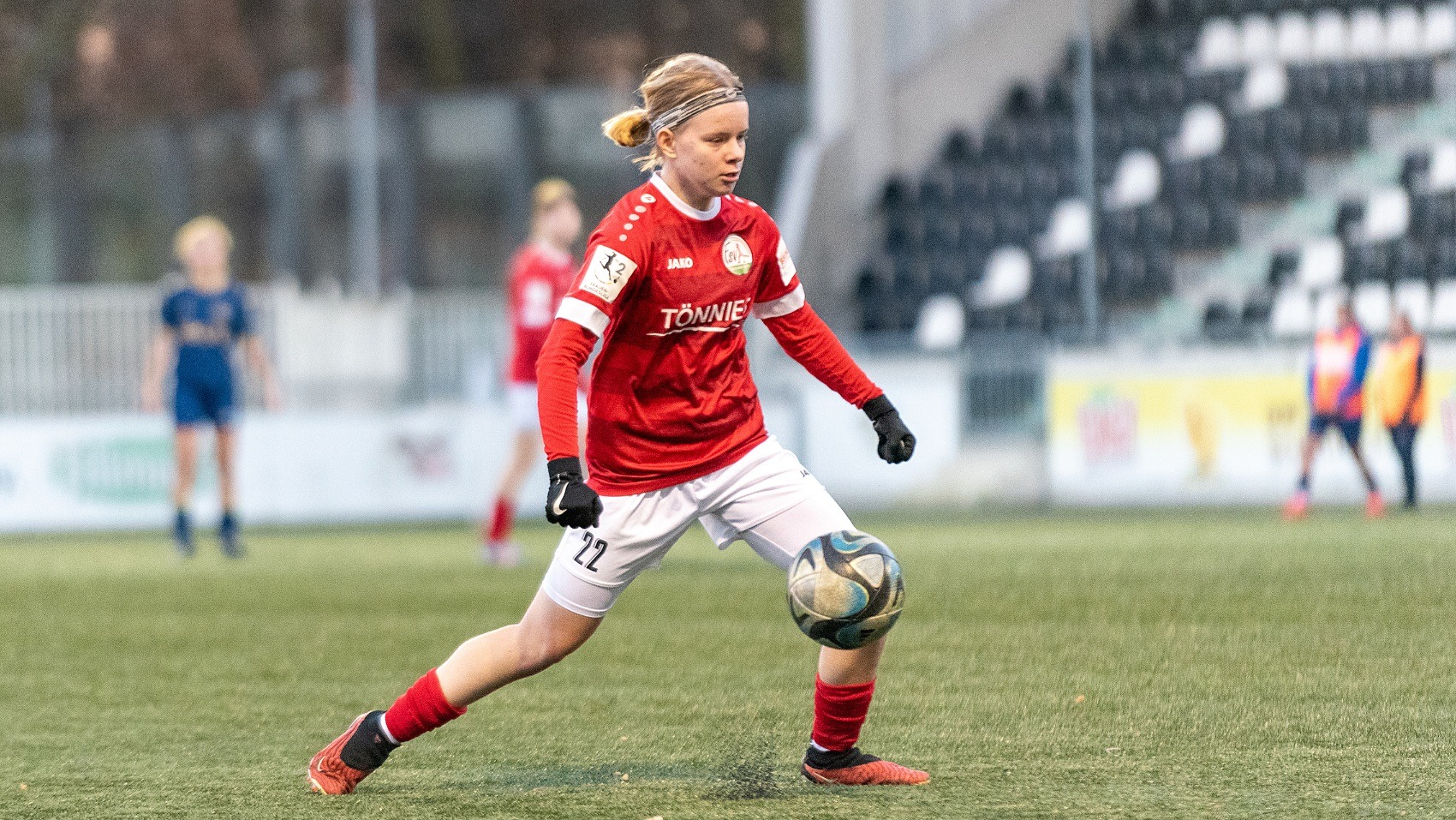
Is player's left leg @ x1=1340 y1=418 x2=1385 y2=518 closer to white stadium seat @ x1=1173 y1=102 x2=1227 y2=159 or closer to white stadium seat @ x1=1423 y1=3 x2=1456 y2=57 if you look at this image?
white stadium seat @ x1=1173 y1=102 x2=1227 y2=159

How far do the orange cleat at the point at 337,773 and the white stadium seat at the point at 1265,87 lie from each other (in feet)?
66.8

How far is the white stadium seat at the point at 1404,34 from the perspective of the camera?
2470cm

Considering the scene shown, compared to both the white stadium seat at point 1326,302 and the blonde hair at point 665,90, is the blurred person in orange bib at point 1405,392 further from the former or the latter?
the blonde hair at point 665,90

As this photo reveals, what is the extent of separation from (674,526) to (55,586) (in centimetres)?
796

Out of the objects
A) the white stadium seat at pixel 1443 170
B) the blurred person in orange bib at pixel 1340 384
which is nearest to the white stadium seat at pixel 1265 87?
the white stadium seat at pixel 1443 170

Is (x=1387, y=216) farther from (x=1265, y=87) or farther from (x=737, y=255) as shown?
(x=737, y=255)

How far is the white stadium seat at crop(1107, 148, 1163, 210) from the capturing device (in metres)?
23.2

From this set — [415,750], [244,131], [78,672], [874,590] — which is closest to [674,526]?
[874,590]

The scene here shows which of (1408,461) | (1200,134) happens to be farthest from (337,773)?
(1200,134)

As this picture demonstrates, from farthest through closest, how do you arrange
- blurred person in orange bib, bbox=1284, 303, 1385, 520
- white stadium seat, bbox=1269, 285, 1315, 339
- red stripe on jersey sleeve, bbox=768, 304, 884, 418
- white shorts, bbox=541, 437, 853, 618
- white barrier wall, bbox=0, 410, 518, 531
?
white stadium seat, bbox=1269, 285, 1315, 339 → white barrier wall, bbox=0, 410, 518, 531 → blurred person in orange bib, bbox=1284, 303, 1385, 520 → red stripe on jersey sleeve, bbox=768, 304, 884, 418 → white shorts, bbox=541, 437, 853, 618

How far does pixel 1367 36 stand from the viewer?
2519cm

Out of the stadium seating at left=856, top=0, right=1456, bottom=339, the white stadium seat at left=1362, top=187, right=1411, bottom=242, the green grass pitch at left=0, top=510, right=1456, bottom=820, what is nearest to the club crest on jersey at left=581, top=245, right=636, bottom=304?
the green grass pitch at left=0, top=510, right=1456, bottom=820

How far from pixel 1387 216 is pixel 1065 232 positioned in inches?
133

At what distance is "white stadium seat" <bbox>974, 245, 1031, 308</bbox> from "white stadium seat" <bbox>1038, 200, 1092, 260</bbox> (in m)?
0.27
